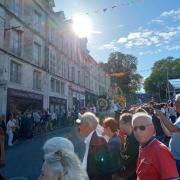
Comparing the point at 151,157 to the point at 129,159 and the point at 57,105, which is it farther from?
the point at 57,105

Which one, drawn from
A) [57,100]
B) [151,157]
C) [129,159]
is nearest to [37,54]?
[57,100]

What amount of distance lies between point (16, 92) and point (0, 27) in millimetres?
4855

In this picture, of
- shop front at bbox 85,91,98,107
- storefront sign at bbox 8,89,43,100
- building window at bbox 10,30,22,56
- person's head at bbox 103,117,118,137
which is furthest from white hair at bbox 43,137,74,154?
shop front at bbox 85,91,98,107

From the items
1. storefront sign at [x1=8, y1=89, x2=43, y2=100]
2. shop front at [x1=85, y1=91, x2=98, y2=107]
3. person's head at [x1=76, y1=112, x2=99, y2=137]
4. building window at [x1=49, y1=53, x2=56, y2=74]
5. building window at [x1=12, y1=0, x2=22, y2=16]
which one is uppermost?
building window at [x1=12, y1=0, x2=22, y2=16]

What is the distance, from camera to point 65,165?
2092 mm

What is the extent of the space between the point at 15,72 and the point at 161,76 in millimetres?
68999

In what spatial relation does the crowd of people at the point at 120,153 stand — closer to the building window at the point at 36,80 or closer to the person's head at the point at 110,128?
the person's head at the point at 110,128

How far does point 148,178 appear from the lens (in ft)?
10.0

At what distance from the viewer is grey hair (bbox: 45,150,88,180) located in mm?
2053

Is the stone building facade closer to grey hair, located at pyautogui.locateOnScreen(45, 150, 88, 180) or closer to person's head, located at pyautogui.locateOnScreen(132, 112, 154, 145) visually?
person's head, located at pyautogui.locateOnScreen(132, 112, 154, 145)

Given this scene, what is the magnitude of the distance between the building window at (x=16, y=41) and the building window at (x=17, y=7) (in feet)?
5.01

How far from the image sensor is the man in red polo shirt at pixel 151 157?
9.60ft

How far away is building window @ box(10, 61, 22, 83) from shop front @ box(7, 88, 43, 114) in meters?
0.95

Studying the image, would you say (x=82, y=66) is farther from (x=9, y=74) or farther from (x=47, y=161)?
(x=47, y=161)
